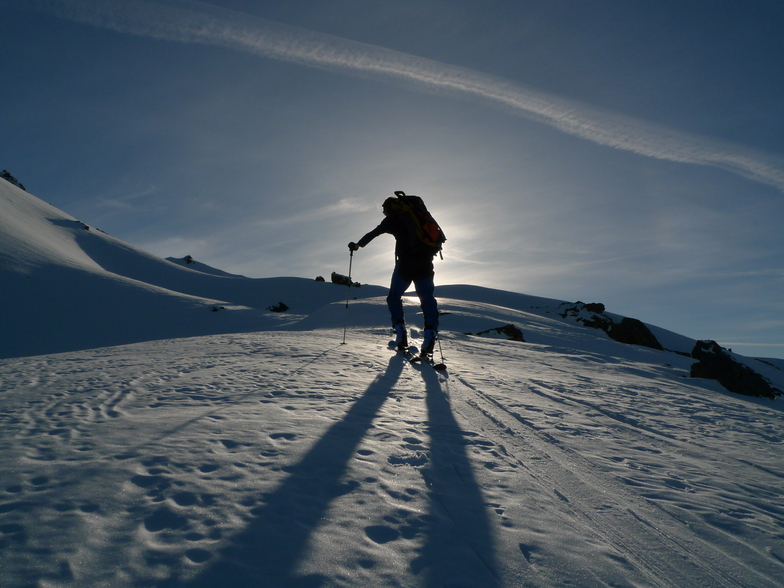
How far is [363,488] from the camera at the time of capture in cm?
254

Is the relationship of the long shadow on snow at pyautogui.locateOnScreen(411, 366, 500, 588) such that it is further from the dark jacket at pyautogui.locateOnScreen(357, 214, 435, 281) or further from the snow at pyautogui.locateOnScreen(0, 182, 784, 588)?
the dark jacket at pyautogui.locateOnScreen(357, 214, 435, 281)

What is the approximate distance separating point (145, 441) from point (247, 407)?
3.73 feet

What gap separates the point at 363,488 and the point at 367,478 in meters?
0.14

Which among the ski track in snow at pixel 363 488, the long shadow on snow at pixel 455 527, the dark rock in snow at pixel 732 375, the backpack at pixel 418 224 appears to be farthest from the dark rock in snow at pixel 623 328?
the long shadow on snow at pixel 455 527

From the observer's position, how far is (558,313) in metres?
30.7

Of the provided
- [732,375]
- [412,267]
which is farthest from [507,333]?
[412,267]

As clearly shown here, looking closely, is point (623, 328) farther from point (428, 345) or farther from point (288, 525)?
point (288, 525)

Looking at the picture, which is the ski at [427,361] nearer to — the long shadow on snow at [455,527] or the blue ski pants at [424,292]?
the blue ski pants at [424,292]

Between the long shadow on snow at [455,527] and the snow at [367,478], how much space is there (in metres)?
0.01

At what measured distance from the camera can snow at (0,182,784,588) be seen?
1.83 metres

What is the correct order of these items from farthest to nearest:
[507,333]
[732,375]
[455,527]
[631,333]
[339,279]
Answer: [339,279], [631,333], [507,333], [732,375], [455,527]

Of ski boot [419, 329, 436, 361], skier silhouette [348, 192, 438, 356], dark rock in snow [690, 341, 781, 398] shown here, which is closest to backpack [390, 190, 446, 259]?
skier silhouette [348, 192, 438, 356]

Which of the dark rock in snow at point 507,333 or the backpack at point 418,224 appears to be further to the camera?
the dark rock in snow at point 507,333

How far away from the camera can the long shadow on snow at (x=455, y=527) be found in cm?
183
